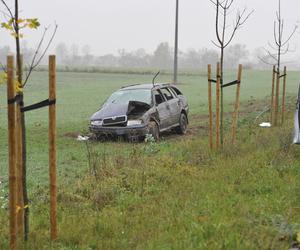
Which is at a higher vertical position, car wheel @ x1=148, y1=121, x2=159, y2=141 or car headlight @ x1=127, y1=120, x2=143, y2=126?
car headlight @ x1=127, y1=120, x2=143, y2=126

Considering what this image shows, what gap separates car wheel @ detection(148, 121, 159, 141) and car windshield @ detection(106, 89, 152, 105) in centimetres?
78

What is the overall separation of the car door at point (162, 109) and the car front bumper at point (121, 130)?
100cm

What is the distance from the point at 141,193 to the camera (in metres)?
6.98

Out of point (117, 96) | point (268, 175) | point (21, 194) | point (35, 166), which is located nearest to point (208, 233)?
point (21, 194)

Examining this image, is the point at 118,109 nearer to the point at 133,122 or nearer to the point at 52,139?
the point at 133,122

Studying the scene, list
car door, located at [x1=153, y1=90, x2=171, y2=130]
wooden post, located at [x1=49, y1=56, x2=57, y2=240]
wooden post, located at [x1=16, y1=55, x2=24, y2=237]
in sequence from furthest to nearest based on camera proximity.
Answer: car door, located at [x1=153, y1=90, x2=171, y2=130] < wooden post, located at [x1=49, y1=56, x2=57, y2=240] < wooden post, located at [x1=16, y1=55, x2=24, y2=237]

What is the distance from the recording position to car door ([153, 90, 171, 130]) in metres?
14.3

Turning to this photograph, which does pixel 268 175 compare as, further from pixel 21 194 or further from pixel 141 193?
pixel 21 194

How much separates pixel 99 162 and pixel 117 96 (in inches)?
239

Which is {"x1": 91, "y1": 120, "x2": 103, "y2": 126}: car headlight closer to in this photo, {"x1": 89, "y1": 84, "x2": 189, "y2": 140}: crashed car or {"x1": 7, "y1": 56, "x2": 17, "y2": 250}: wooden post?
{"x1": 89, "y1": 84, "x2": 189, "y2": 140}: crashed car

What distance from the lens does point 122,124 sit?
1363 cm

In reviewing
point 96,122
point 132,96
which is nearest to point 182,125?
point 132,96

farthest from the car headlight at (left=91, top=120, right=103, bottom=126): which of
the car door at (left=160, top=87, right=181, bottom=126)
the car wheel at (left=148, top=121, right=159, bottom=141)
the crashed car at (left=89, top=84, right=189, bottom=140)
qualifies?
the car door at (left=160, top=87, right=181, bottom=126)

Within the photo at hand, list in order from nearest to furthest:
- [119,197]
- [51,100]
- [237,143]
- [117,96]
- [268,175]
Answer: [51,100] → [119,197] → [268,175] → [237,143] → [117,96]
